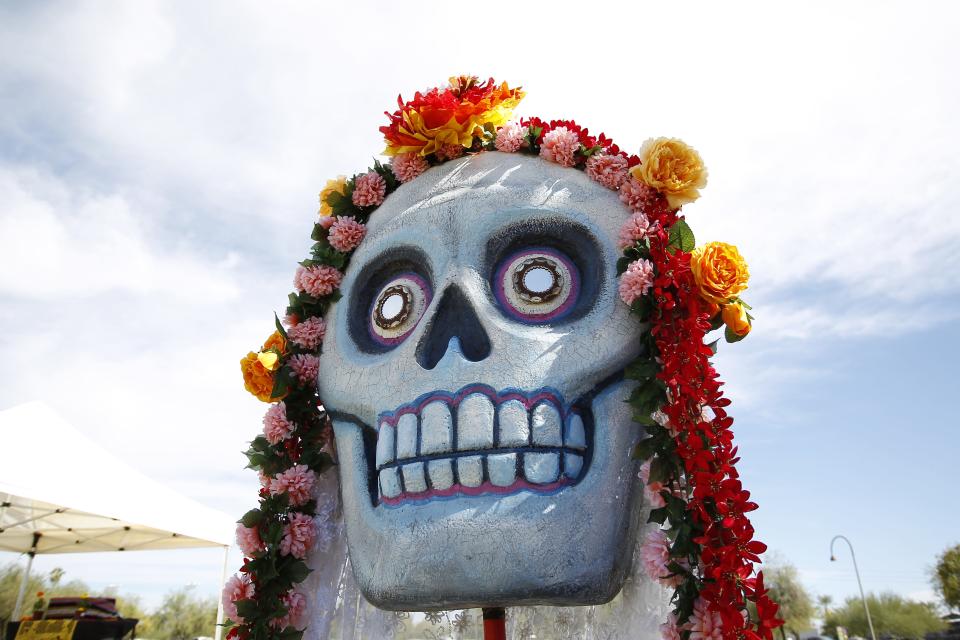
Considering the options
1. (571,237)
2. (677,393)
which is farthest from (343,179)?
(677,393)

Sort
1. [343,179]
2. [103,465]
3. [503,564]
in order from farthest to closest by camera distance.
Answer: [103,465]
[343,179]
[503,564]

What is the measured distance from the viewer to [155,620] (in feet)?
99.2

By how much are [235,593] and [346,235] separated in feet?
5.40

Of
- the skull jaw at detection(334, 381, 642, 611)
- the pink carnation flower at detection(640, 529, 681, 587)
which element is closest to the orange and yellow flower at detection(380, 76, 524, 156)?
the skull jaw at detection(334, 381, 642, 611)

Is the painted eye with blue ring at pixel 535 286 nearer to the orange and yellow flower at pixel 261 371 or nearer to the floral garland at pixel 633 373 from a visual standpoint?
the floral garland at pixel 633 373

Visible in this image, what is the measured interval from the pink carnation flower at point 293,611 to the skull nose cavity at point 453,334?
3.72 feet

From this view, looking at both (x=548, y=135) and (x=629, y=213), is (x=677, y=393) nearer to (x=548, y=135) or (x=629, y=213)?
(x=629, y=213)

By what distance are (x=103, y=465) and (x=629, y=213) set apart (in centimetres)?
592

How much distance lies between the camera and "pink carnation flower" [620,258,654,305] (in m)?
2.47

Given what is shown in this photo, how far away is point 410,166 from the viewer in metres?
3.21

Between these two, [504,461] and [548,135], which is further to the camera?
[548,135]

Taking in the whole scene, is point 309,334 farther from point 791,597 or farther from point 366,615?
point 791,597

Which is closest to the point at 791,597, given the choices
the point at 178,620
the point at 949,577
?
the point at 949,577

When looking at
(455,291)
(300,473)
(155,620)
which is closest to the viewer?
(455,291)
